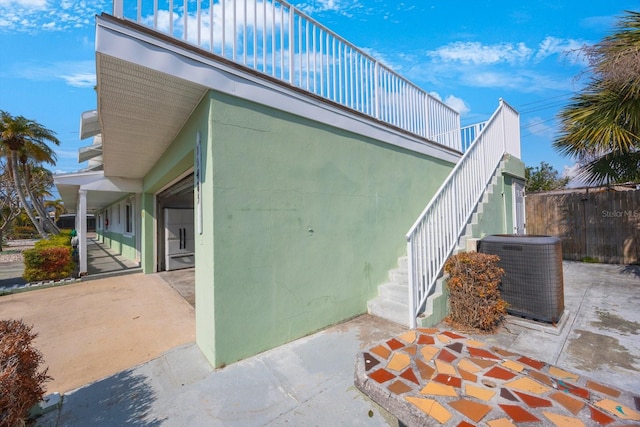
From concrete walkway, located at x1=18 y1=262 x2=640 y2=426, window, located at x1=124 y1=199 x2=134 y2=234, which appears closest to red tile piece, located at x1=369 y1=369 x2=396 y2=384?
concrete walkway, located at x1=18 y1=262 x2=640 y2=426

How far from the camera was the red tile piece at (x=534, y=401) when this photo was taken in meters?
1.78

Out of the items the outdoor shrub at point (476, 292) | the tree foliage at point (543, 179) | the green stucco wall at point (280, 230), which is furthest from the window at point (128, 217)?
the tree foliage at point (543, 179)

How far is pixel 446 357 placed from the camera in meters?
2.41

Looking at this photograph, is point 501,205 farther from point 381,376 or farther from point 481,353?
point 381,376

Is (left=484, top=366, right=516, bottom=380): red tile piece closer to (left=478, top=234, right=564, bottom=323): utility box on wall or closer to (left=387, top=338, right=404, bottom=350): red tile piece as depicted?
(left=387, top=338, right=404, bottom=350): red tile piece

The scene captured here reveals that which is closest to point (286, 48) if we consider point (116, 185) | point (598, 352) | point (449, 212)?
point (449, 212)

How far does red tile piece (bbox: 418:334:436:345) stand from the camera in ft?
8.84

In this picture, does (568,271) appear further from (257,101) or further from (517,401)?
(257,101)

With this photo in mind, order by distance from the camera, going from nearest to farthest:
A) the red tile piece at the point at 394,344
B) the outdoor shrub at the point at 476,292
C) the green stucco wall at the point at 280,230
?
the red tile piece at the point at 394,344
the green stucco wall at the point at 280,230
the outdoor shrub at the point at 476,292

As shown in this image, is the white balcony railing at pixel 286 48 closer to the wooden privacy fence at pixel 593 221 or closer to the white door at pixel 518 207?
the white door at pixel 518 207

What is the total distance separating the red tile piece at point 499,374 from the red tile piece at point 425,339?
22.5 inches

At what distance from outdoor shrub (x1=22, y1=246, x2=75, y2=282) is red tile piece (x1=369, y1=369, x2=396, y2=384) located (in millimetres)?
9203

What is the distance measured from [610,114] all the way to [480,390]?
19.2ft

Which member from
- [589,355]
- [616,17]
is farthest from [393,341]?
A: [616,17]
